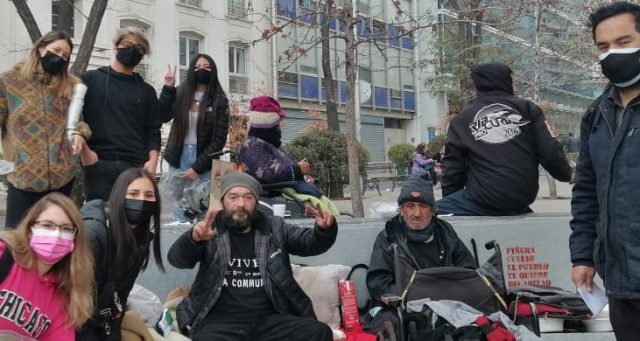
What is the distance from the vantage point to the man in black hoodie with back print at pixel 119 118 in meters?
4.67

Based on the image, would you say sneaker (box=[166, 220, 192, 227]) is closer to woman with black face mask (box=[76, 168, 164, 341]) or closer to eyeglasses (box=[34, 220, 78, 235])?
woman with black face mask (box=[76, 168, 164, 341])

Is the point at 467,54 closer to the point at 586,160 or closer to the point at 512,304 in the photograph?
the point at 512,304

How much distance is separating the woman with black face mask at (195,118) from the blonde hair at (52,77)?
1.15 meters

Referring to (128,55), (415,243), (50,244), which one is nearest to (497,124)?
(415,243)

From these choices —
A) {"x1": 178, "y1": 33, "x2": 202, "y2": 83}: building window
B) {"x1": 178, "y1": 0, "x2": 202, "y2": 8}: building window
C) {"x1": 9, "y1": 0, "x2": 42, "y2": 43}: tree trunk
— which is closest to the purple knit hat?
{"x1": 9, "y1": 0, "x2": 42, "y2": 43}: tree trunk

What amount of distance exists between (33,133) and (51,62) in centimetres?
49

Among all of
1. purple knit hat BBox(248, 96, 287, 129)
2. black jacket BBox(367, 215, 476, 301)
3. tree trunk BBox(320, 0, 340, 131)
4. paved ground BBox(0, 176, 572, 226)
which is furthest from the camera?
paved ground BBox(0, 176, 572, 226)

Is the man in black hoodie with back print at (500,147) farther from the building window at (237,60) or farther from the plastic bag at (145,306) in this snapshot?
the building window at (237,60)

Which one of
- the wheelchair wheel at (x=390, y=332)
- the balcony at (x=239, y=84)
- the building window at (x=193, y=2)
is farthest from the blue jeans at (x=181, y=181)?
the balcony at (x=239, y=84)

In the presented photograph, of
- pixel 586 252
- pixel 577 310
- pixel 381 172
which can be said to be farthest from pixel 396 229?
pixel 381 172

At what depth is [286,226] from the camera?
4.27 meters

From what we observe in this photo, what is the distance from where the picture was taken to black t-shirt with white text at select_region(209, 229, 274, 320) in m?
4.04

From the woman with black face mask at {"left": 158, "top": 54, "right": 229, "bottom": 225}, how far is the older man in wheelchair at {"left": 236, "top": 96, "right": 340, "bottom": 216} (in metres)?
0.27

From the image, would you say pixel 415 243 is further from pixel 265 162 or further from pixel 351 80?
pixel 351 80
